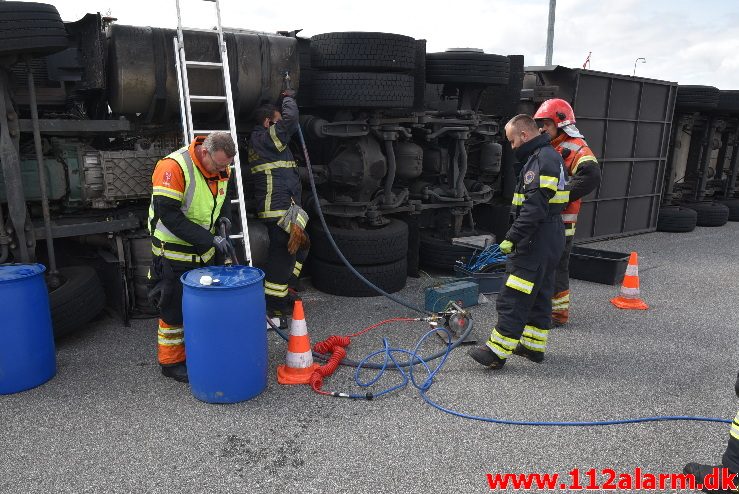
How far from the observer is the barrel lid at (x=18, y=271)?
3519 millimetres

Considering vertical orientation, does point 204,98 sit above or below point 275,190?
above

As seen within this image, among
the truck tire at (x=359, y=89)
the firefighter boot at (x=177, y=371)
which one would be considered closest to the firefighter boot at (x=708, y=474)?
the firefighter boot at (x=177, y=371)

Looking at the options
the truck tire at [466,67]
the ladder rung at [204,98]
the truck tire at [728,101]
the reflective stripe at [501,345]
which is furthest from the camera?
the truck tire at [728,101]

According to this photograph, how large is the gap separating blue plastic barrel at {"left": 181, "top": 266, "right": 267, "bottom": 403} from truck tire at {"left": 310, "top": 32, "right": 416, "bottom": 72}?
115 inches

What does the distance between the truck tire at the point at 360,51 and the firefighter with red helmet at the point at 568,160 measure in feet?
5.46

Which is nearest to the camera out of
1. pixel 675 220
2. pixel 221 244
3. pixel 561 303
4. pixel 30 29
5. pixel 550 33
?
pixel 221 244

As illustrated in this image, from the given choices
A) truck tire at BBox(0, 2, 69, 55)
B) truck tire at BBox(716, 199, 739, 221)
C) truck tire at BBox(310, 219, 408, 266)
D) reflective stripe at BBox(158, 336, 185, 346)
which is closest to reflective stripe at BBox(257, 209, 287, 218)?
truck tire at BBox(310, 219, 408, 266)

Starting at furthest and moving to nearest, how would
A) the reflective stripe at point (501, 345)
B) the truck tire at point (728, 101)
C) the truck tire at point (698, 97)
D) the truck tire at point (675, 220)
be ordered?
1. the truck tire at point (728, 101)
2. the truck tire at point (675, 220)
3. the truck tire at point (698, 97)
4. the reflective stripe at point (501, 345)

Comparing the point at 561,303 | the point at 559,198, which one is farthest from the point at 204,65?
the point at 561,303

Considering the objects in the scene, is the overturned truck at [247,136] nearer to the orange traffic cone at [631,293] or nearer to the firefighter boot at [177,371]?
the firefighter boot at [177,371]

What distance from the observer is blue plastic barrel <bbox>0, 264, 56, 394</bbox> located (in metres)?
3.49

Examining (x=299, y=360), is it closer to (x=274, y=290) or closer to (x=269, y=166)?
(x=274, y=290)

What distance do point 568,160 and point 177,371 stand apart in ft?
12.0

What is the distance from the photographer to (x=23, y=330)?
11.7ft
